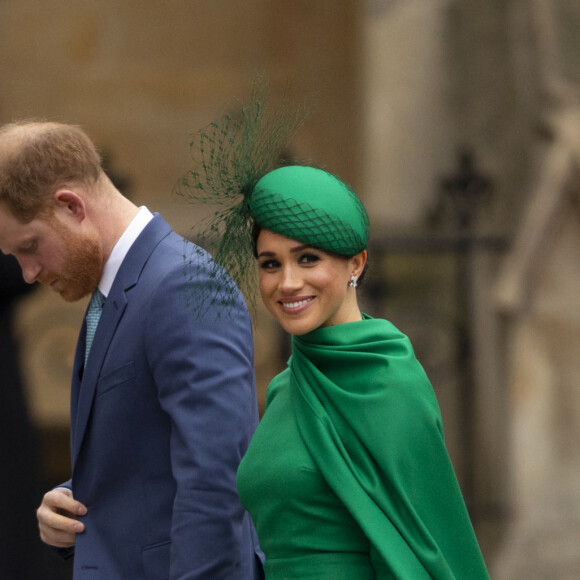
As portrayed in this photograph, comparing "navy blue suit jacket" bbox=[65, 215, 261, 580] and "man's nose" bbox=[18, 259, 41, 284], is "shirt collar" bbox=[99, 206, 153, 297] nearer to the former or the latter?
"navy blue suit jacket" bbox=[65, 215, 261, 580]

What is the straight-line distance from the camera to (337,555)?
7.55ft

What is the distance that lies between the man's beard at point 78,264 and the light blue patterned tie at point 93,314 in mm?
57

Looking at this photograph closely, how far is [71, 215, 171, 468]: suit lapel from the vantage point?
270cm

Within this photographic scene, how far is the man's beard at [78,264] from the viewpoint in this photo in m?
2.72

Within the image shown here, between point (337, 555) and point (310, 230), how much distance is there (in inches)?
23.4

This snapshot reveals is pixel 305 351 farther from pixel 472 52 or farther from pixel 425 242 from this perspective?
pixel 472 52

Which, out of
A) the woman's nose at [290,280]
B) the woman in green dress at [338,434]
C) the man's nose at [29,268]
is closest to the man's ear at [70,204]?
the man's nose at [29,268]

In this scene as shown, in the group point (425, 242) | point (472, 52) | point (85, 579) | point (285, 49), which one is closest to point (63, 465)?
point (425, 242)

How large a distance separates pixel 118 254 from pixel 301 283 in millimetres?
603

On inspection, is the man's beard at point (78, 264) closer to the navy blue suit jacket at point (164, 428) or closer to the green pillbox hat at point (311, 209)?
the navy blue suit jacket at point (164, 428)

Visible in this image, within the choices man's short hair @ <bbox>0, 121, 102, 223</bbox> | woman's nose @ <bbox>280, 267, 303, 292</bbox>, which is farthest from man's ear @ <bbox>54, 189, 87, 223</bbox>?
woman's nose @ <bbox>280, 267, 303, 292</bbox>

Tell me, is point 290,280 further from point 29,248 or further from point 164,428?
point 29,248

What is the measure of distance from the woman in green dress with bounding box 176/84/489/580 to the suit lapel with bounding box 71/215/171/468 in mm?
403

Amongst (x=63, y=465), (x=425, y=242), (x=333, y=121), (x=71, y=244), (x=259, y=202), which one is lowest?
(x=63, y=465)
